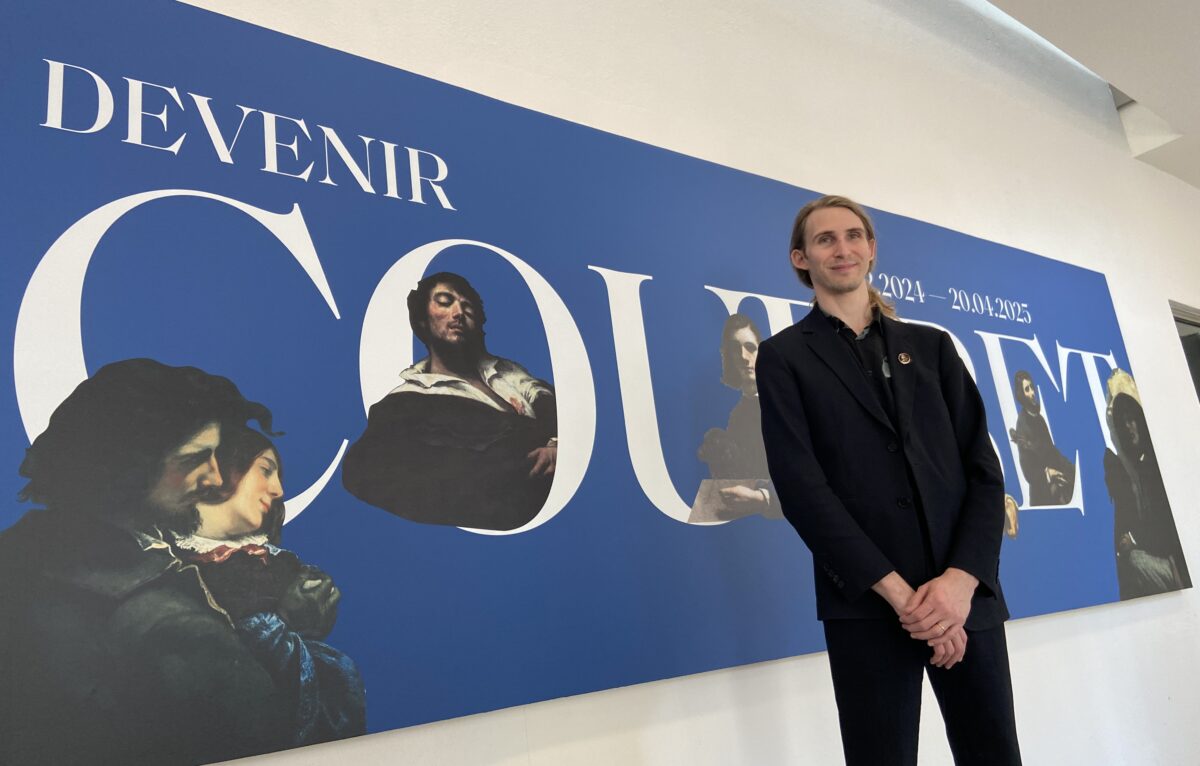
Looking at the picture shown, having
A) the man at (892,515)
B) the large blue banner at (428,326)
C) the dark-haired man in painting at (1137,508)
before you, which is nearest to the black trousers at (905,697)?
the man at (892,515)

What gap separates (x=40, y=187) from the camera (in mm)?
1326

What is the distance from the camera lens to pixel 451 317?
168 cm

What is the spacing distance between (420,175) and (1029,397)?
222 centimetres

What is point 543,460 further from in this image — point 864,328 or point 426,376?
point 864,328

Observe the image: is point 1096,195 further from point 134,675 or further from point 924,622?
point 134,675

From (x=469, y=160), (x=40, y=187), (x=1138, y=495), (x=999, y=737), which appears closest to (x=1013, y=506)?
(x=1138, y=495)

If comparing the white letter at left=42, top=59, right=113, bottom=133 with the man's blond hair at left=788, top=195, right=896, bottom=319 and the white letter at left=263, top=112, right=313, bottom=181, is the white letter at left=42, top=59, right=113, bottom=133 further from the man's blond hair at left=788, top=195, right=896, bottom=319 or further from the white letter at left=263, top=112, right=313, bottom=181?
the man's blond hair at left=788, top=195, right=896, bottom=319

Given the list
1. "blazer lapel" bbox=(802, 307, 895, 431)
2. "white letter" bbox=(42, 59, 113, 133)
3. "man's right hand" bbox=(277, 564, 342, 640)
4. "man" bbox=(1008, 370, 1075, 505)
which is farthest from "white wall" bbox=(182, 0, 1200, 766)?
"blazer lapel" bbox=(802, 307, 895, 431)

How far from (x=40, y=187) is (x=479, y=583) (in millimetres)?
976

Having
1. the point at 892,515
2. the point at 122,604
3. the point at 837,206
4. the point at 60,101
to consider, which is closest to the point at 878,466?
the point at 892,515

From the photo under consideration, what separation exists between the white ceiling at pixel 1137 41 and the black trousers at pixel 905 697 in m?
2.62

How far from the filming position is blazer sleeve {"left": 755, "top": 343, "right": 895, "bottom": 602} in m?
1.32

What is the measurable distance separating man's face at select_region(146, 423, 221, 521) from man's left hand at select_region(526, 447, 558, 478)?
23.2 inches

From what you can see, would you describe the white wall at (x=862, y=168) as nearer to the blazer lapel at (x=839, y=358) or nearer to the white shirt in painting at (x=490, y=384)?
the white shirt in painting at (x=490, y=384)
